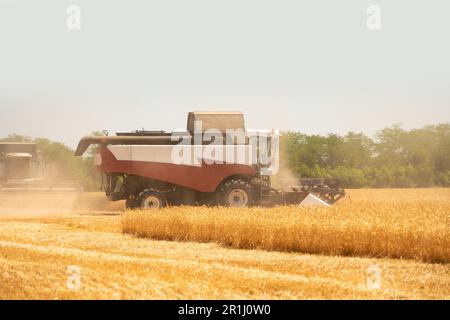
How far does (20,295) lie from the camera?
8.98 metres

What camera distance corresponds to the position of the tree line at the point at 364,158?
45344 millimetres

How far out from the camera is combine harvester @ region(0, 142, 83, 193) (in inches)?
1085

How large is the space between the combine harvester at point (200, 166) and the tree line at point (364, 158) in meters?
19.7

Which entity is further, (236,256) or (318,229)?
(318,229)

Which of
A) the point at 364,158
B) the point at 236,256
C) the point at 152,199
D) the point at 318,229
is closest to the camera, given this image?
the point at 236,256

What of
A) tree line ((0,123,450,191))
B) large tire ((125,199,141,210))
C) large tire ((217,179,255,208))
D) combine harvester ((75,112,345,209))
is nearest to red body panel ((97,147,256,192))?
combine harvester ((75,112,345,209))

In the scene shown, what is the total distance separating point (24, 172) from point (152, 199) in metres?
9.09

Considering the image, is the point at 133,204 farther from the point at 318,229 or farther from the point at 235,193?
the point at 318,229

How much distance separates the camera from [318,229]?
13.6 m

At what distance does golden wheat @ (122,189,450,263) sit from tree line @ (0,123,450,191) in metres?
25.8

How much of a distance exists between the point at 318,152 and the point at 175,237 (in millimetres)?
35120

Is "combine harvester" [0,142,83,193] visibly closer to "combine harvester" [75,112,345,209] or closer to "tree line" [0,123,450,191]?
"combine harvester" [75,112,345,209]

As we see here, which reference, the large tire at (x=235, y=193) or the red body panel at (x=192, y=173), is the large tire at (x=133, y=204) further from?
the large tire at (x=235, y=193)

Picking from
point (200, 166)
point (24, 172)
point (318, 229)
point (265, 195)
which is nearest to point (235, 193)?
point (265, 195)
